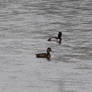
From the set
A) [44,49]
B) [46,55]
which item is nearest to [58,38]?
[44,49]

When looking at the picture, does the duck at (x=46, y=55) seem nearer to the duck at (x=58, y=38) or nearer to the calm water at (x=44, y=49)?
the calm water at (x=44, y=49)

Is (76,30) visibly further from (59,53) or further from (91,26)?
(59,53)

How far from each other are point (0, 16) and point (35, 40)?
7.11 m

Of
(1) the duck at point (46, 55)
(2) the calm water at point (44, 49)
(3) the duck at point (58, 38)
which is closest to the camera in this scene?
(2) the calm water at point (44, 49)

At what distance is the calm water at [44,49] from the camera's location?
10047 millimetres

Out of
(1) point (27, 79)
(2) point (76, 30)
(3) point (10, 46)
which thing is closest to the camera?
(1) point (27, 79)

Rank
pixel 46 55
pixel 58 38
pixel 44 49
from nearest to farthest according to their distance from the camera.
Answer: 1. pixel 46 55
2. pixel 44 49
3. pixel 58 38

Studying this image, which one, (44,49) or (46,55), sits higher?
(46,55)

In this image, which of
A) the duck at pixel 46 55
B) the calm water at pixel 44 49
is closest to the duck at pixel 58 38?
the calm water at pixel 44 49

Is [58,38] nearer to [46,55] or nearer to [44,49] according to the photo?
[44,49]

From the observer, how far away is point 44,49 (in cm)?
1357

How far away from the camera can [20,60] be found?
1214 cm

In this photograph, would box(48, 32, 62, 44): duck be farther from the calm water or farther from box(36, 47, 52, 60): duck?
box(36, 47, 52, 60): duck

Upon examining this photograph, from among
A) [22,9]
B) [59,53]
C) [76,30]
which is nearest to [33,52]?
[59,53]
